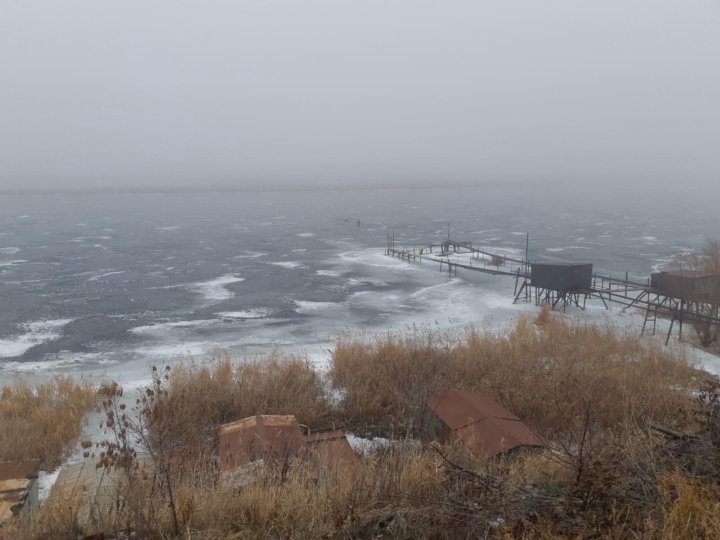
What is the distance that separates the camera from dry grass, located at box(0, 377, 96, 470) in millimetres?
7988

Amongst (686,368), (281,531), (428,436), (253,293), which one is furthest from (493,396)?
(253,293)

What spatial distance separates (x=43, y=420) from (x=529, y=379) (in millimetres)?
8708

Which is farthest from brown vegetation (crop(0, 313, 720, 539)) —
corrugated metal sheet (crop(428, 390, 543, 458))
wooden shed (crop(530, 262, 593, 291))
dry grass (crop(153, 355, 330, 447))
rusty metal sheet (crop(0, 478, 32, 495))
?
wooden shed (crop(530, 262, 593, 291))

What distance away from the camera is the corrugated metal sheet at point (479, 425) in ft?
21.4

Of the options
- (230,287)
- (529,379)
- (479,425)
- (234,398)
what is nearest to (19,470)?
(234,398)

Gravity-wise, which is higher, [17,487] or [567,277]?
[17,487]

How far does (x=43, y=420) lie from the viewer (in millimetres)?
9031

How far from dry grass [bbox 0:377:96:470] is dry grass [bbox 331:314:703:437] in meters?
4.64

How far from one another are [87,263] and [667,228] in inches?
2170

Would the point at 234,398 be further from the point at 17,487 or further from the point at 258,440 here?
the point at 17,487

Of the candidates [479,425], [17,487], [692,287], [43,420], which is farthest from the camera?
[692,287]

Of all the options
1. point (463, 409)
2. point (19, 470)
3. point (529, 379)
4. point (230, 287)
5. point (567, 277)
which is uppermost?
point (19, 470)

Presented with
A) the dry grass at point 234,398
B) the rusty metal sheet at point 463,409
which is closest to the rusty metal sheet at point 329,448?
the rusty metal sheet at point 463,409

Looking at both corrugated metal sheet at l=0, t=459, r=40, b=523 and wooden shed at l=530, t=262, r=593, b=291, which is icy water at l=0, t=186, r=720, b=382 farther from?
corrugated metal sheet at l=0, t=459, r=40, b=523
